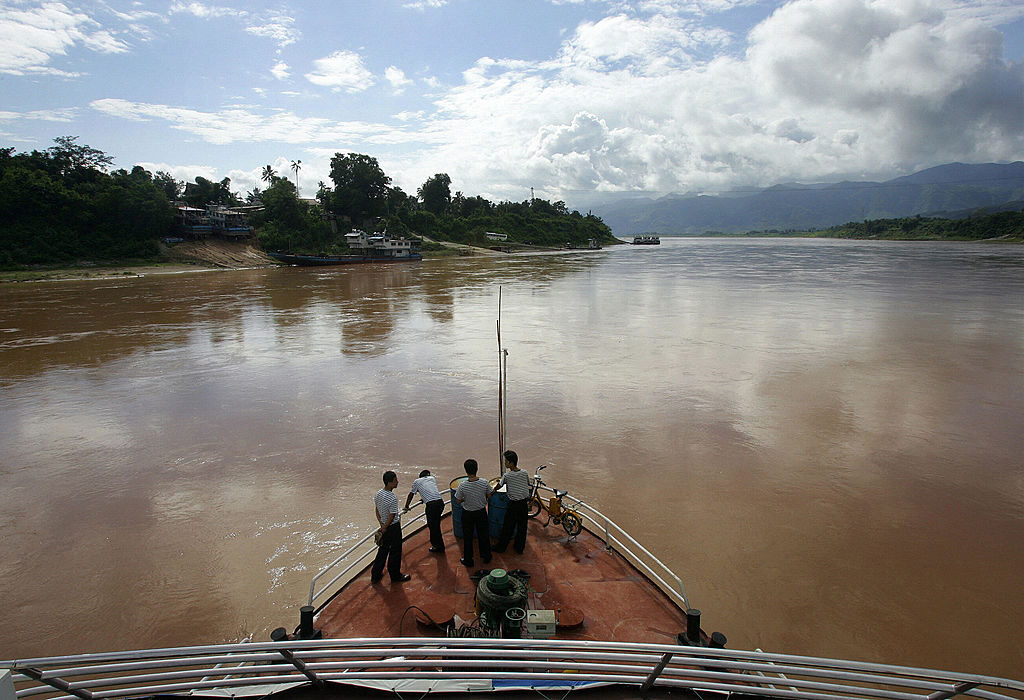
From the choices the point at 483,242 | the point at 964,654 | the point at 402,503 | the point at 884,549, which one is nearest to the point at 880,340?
the point at 884,549

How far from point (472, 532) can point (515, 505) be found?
61 centimetres

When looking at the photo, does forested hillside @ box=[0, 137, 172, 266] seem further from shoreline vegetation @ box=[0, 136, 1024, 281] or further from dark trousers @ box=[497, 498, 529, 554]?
dark trousers @ box=[497, 498, 529, 554]

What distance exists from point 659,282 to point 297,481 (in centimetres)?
4180

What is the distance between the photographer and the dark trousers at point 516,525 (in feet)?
21.7

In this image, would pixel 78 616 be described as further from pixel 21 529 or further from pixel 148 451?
pixel 148 451

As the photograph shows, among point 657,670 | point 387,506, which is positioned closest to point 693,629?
point 657,670

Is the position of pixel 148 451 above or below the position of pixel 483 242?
below

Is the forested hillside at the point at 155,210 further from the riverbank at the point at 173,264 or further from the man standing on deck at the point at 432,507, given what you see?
the man standing on deck at the point at 432,507

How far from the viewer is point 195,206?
76688 millimetres

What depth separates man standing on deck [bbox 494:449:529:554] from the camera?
652 centimetres

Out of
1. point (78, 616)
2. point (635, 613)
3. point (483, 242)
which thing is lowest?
point (78, 616)

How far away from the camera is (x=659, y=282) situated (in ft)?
155

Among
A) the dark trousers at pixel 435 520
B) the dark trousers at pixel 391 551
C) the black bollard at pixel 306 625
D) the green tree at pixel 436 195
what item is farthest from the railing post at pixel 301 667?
the green tree at pixel 436 195

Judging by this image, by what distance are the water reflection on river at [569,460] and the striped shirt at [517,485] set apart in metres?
2.64
